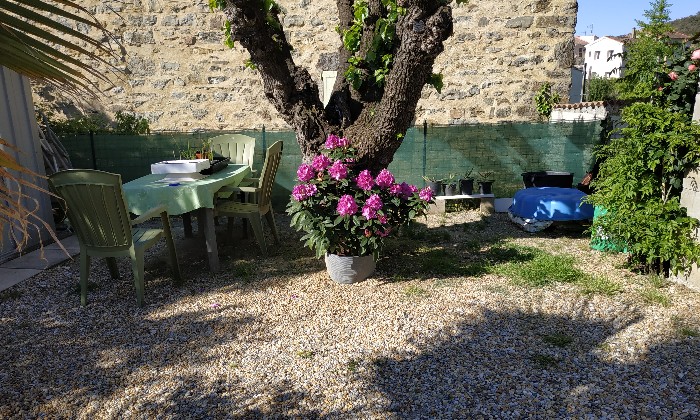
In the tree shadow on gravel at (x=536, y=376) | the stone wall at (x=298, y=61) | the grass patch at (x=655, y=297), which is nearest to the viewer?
the tree shadow on gravel at (x=536, y=376)

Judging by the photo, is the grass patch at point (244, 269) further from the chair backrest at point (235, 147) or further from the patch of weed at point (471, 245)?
the patch of weed at point (471, 245)

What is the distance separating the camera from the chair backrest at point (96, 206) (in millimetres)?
3400

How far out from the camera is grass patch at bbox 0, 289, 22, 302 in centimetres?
381

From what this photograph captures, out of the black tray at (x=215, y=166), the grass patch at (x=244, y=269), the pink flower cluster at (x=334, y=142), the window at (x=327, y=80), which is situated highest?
the window at (x=327, y=80)

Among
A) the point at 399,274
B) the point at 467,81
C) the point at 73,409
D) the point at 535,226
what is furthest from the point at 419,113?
the point at 73,409

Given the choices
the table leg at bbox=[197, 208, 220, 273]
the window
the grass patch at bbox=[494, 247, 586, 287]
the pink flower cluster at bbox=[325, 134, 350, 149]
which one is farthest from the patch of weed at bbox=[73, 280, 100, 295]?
the window

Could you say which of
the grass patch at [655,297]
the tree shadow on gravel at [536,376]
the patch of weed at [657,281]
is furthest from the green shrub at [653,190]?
the tree shadow on gravel at [536,376]

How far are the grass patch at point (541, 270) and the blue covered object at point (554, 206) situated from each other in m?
0.89

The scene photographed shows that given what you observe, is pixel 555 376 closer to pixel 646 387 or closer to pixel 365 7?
pixel 646 387

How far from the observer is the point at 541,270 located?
415cm

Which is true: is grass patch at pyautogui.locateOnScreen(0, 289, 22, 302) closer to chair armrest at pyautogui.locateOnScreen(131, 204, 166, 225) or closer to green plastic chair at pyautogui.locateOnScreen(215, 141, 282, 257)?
chair armrest at pyautogui.locateOnScreen(131, 204, 166, 225)

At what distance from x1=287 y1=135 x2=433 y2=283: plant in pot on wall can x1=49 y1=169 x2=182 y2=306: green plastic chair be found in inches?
46.8

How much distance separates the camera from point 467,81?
26.5 ft

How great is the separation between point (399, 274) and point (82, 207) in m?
2.48
